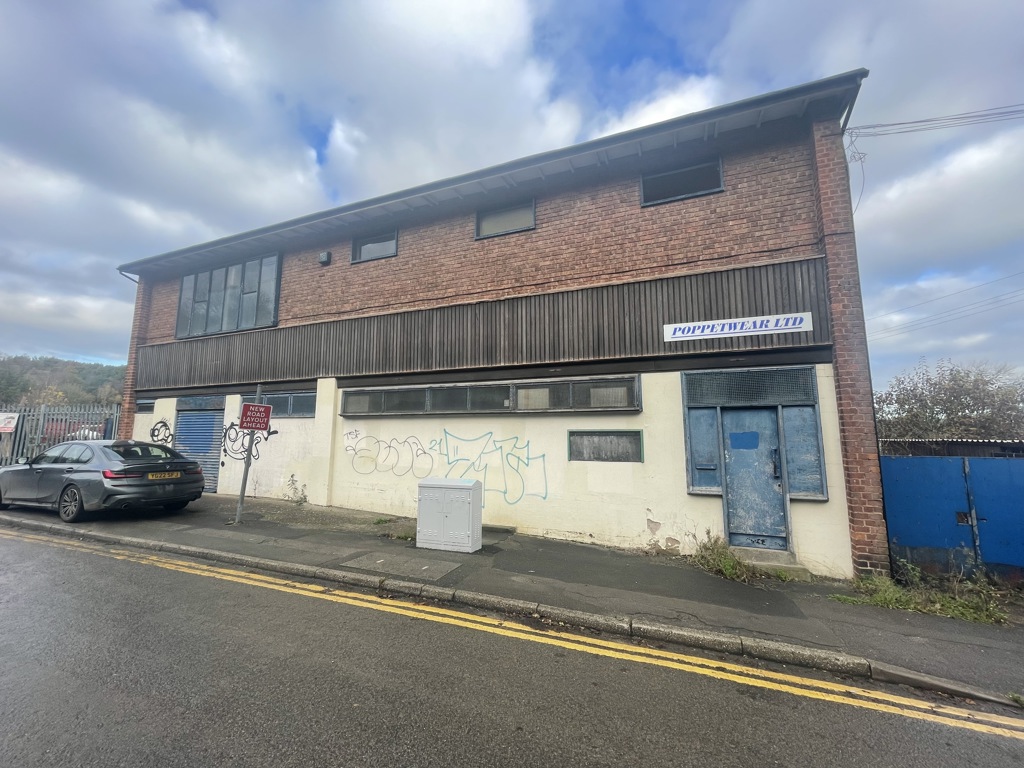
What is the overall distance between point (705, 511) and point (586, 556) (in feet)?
6.62

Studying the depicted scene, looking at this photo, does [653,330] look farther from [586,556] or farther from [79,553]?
[79,553]

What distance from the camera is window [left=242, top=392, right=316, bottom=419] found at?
37.6ft

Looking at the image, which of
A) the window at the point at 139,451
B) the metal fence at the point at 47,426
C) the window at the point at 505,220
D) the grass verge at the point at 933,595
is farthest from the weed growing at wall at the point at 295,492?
the grass verge at the point at 933,595

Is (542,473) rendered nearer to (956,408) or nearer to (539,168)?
(539,168)

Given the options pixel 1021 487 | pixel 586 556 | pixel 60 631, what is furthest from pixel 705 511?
pixel 60 631

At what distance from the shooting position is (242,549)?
22.4 feet

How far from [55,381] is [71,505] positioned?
53.1 meters

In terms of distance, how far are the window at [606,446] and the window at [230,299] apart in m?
8.75

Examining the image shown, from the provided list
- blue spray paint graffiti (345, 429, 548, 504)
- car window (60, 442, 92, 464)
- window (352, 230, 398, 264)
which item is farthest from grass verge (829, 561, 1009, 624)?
car window (60, 442, 92, 464)

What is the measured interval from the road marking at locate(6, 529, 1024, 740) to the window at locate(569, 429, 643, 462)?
390 cm

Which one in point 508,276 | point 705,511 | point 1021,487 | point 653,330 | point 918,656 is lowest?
point 918,656

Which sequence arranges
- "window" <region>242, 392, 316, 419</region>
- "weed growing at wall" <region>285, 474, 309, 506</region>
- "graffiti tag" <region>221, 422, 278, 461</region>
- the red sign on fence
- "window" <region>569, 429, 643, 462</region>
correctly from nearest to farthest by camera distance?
"window" <region>569, 429, 643, 462</region> < the red sign on fence < "weed growing at wall" <region>285, 474, 309, 506</region> < "window" <region>242, 392, 316, 419</region> < "graffiti tag" <region>221, 422, 278, 461</region>

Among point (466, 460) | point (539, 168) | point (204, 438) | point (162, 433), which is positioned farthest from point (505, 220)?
point (162, 433)

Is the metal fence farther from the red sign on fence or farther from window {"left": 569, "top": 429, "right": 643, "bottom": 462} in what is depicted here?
window {"left": 569, "top": 429, "right": 643, "bottom": 462}
